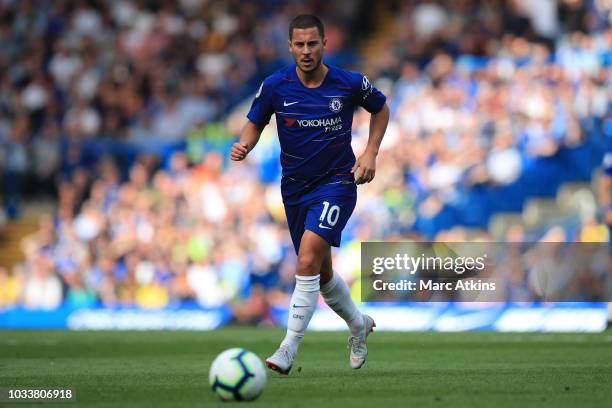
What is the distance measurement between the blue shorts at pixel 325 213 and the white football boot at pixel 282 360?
871 millimetres

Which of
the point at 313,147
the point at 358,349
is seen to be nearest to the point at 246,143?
the point at 313,147

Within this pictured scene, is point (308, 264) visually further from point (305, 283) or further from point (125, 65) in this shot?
point (125, 65)

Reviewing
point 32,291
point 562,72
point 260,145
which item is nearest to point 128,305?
point 32,291

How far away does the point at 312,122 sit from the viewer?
9406 mm

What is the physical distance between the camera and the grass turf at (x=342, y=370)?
7.86 meters

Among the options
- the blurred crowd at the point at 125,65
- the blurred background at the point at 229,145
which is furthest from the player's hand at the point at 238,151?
the blurred crowd at the point at 125,65

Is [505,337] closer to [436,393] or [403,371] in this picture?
[403,371]

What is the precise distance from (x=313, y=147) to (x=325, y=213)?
1.72 ft

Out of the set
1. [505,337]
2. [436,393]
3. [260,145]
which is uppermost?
[260,145]

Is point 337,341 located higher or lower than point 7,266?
lower

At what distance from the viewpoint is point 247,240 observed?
20266mm

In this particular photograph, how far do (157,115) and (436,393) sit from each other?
1670 cm

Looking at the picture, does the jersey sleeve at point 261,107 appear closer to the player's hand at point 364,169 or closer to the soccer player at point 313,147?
the soccer player at point 313,147

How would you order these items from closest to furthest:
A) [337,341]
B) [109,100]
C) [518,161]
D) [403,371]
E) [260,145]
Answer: [403,371]
[337,341]
[518,161]
[260,145]
[109,100]
